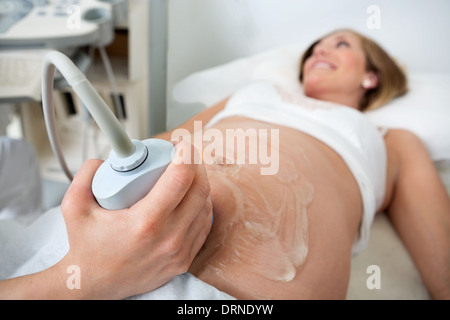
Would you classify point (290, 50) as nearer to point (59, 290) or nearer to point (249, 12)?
point (249, 12)

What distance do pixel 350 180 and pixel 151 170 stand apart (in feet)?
1.82

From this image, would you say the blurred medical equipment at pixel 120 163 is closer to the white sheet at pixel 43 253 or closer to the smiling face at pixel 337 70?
the white sheet at pixel 43 253

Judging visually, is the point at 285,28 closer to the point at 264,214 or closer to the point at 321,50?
the point at 321,50

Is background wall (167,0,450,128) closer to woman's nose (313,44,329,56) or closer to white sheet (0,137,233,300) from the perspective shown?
woman's nose (313,44,329,56)

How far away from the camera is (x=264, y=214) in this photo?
0.56 metres

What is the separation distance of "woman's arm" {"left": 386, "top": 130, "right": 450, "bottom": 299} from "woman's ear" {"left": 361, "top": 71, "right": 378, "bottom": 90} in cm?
19

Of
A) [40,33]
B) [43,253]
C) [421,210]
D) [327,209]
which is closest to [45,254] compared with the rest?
[43,253]

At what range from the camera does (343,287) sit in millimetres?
615

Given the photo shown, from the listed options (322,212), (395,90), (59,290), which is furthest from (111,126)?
(395,90)

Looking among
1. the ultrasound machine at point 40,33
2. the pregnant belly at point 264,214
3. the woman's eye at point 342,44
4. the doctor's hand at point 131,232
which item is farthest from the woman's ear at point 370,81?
the doctor's hand at point 131,232

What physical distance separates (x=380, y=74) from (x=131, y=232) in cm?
100

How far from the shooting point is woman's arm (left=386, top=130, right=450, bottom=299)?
74 cm

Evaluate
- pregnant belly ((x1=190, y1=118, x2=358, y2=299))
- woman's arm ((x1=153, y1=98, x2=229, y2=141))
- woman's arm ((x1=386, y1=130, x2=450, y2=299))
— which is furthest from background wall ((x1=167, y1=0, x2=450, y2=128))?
woman's arm ((x1=386, y1=130, x2=450, y2=299))

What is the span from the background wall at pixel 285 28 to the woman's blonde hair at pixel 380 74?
0.05 meters
